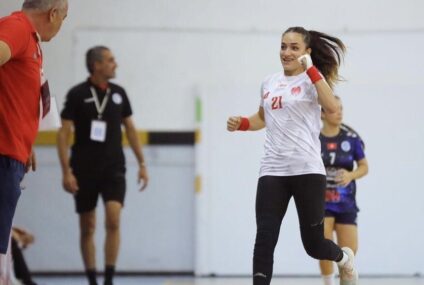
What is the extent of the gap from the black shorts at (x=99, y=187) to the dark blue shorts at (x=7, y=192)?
2.89 metres

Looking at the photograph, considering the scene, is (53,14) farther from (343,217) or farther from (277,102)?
(343,217)

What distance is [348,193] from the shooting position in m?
5.85

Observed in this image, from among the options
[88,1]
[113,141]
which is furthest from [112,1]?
[113,141]

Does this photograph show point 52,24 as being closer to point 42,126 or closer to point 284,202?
point 42,126

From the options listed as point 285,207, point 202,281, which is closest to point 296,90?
point 285,207

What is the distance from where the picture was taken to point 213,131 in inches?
331

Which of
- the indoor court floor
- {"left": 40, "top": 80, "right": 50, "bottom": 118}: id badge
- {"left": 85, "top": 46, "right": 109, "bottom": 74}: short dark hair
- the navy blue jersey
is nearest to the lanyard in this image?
{"left": 85, "top": 46, "right": 109, "bottom": 74}: short dark hair

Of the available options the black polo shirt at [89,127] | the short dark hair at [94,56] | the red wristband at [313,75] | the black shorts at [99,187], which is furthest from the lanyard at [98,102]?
the red wristband at [313,75]

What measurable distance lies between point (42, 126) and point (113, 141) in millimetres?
2529

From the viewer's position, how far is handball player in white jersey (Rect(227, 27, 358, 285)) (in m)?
4.50

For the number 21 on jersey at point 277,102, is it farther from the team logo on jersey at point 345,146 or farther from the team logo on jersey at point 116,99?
the team logo on jersey at point 116,99

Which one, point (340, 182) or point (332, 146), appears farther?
point (332, 146)

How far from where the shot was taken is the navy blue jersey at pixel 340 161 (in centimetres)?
581

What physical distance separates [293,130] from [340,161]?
1316mm
